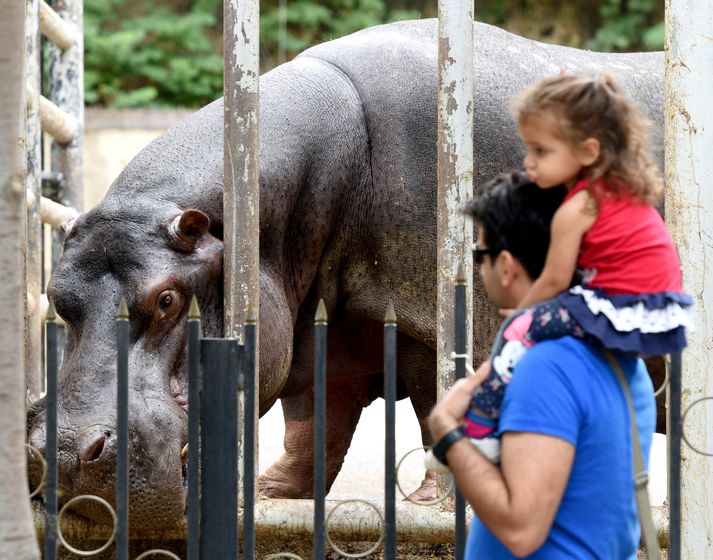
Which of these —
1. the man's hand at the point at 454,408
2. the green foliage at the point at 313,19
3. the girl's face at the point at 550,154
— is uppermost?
the green foliage at the point at 313,19

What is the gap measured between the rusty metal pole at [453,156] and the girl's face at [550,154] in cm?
132

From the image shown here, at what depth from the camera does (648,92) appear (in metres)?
4.85

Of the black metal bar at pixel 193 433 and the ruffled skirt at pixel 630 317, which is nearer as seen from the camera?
the ruffled skirt at pixel 630 317

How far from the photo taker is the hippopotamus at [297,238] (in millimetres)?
3791

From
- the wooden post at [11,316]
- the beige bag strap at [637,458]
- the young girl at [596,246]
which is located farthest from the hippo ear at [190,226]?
Answer: the beige bag strap at [637,458]

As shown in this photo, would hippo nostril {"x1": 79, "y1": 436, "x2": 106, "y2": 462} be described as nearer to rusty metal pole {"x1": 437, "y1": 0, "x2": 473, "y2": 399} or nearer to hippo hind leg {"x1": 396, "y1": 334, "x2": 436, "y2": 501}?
rusty metal pole {"x1": 437, "y1": 0, "x2": 473, "y2": 399}

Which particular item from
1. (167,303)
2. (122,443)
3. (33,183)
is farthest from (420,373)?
(122,443)

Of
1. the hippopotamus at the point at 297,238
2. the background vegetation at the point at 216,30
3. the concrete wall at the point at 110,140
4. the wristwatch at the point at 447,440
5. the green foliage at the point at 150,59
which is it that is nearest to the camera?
the wristwatch at the point at 447,440

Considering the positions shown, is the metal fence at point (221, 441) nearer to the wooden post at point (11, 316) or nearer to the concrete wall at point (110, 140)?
the wooden post at point (11, 316)

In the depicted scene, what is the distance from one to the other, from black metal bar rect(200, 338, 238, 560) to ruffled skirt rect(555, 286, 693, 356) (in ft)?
3.33

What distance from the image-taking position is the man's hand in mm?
2141

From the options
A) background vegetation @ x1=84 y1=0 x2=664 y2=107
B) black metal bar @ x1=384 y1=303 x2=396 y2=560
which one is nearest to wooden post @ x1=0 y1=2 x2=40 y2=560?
black metal bar @ x1=384 y1=303 x2=396 y2=560

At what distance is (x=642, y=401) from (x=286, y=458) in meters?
3.73

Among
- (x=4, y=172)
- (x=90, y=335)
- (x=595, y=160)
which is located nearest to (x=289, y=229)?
(x=90, y=335)
